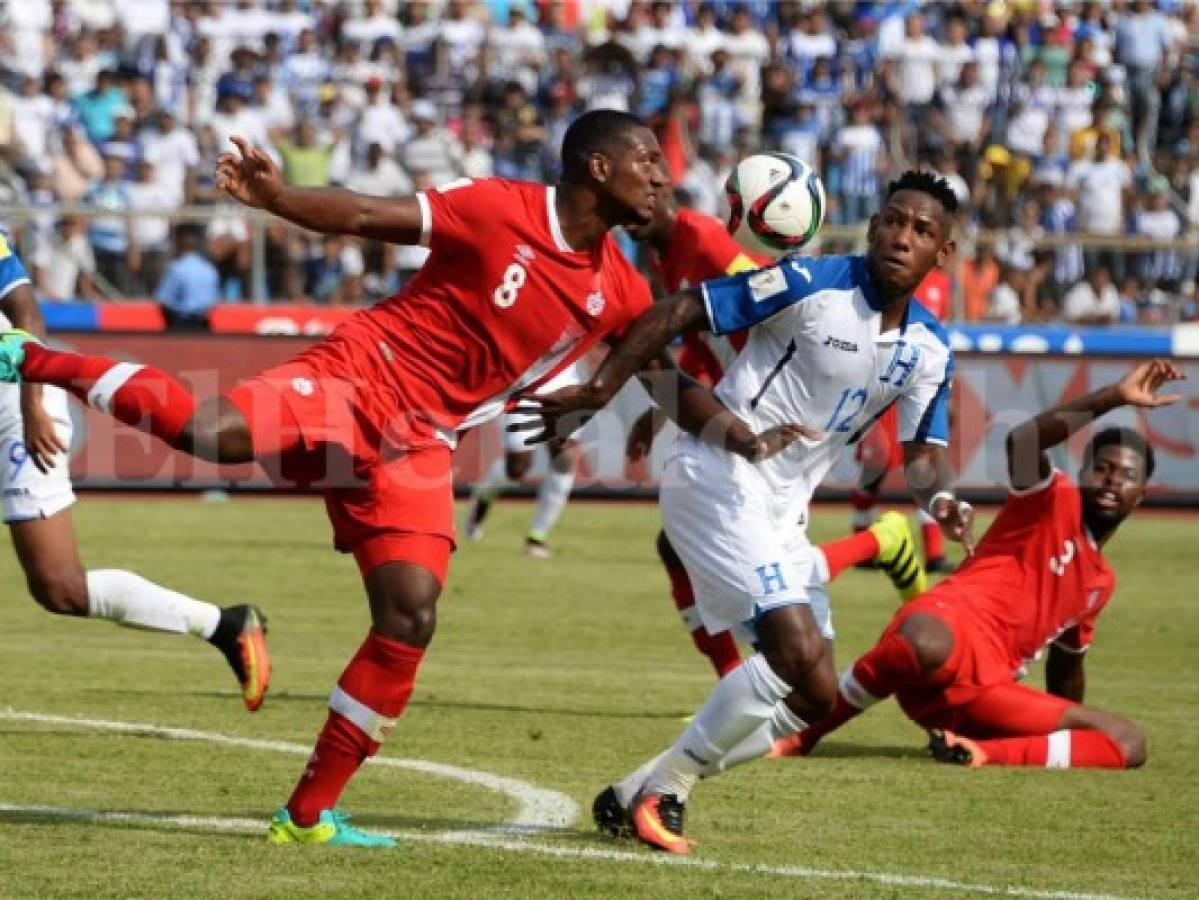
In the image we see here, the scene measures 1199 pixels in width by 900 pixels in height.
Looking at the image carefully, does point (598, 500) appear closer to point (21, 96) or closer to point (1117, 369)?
point (1117, 369)

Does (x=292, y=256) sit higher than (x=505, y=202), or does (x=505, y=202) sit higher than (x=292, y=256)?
(x=505, y=202)

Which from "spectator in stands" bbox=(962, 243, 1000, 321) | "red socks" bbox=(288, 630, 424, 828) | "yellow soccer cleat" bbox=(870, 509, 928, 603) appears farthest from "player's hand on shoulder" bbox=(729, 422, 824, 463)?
"spectator in stands" bbox=(962, 243, 1000, 321)

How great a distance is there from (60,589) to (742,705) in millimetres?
3211

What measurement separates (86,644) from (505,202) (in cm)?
633

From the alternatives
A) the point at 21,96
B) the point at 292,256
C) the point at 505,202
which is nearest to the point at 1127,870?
the point at 505,202

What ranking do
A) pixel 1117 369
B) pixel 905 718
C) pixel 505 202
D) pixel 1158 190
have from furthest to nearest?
pixel 1158 190 < pixel 1117 369 < pixel 905 718 < pixel 505 202

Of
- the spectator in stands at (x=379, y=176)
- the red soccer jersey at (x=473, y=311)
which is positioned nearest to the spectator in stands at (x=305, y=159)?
the spectator in stands at (x=379, y=176)

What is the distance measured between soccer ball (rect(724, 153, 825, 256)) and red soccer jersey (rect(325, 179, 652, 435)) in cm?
174

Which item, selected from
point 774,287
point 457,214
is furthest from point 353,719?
point 774,287

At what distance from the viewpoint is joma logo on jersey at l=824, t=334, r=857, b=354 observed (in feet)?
27.4

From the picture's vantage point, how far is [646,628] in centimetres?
1480

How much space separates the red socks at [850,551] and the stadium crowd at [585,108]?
12.8 m

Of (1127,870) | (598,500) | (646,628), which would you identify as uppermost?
Result: (1127,870)

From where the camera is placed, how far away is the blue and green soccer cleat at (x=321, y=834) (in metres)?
7.57
